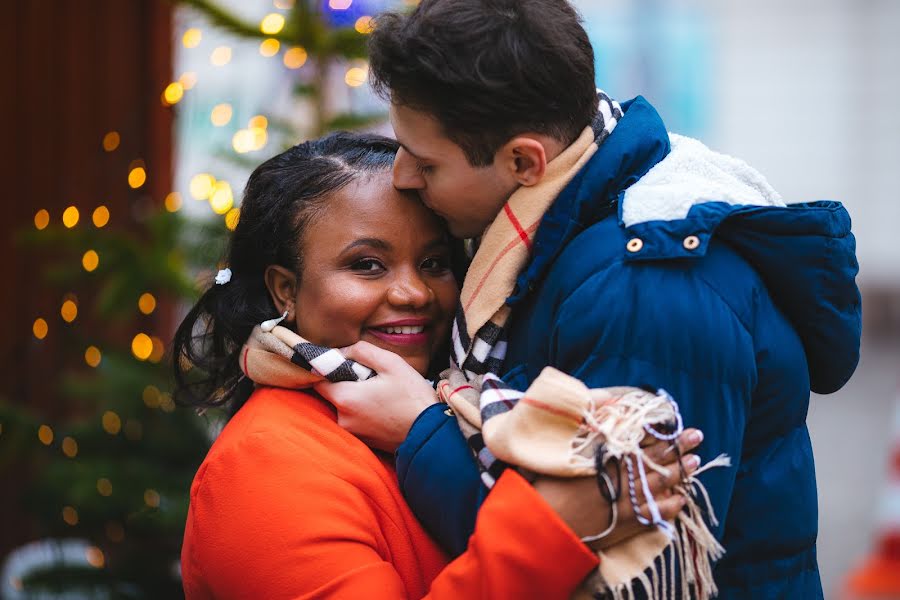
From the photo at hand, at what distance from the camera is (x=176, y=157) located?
185 inches

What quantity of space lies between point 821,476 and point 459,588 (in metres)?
6.23

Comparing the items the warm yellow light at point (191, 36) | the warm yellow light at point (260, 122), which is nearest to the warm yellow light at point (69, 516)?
the warm yellow light at point (260, 122)

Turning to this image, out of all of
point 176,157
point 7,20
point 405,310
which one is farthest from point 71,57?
point 405,310

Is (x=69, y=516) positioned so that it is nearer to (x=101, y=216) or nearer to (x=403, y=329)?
(x=101, y=216)

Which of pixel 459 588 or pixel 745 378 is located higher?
pixel 745 378

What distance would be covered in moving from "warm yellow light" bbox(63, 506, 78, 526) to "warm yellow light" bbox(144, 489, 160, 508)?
0.28m

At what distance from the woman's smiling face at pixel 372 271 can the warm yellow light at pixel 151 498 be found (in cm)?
179

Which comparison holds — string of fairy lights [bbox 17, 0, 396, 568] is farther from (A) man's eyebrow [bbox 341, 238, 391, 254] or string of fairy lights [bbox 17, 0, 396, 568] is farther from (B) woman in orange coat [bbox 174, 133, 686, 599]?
(A) man's eyebrow [bbox 341, 238, 391, 254]

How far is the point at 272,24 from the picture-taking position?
150 inches

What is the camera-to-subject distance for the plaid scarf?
195 centimetres

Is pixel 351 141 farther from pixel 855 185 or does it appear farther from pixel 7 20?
pixel 855 185

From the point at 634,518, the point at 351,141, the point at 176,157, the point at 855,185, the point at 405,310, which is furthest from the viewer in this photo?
the point at 855,185

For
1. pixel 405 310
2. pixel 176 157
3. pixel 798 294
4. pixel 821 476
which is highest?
pixel 798 294

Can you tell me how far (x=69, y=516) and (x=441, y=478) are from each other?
2441 millimetres
